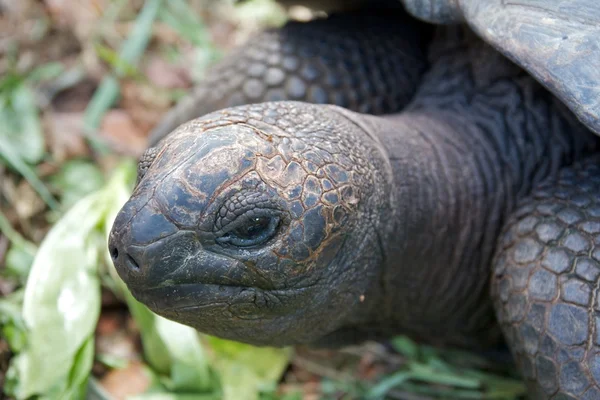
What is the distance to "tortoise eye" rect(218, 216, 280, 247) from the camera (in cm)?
160

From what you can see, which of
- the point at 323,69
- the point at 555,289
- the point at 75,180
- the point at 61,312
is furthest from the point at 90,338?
the point at 555,289

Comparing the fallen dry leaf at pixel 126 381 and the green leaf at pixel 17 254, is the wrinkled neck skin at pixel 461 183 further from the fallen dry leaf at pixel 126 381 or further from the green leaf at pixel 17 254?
the green leaf at pixel 17 254

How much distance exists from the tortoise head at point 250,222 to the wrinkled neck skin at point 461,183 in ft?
0.92

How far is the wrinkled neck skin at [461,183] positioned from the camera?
6.93 feet

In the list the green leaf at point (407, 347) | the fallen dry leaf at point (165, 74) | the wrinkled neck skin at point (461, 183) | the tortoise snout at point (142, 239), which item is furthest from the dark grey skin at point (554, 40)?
the fallen dry leaf at point (165, 74)

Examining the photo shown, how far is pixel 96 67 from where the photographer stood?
154 inches

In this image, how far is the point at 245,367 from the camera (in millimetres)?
2623

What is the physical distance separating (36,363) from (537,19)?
1747 millimetres

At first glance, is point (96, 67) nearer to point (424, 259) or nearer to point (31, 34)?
point (31, 34)

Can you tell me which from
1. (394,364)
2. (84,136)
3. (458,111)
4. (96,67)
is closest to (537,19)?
(458,111)

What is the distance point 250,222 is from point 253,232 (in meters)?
0.04

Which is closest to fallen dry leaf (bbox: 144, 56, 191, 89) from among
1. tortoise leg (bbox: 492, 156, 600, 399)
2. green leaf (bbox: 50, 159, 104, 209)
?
green leaf (bbox: 50, 159, 104, 209)

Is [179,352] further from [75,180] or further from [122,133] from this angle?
[122,133]

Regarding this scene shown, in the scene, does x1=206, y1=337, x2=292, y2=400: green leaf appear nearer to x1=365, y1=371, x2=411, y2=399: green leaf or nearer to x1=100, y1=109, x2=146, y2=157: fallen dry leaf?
x1=365, y1=371, x2=411, y2=399: green leaf
